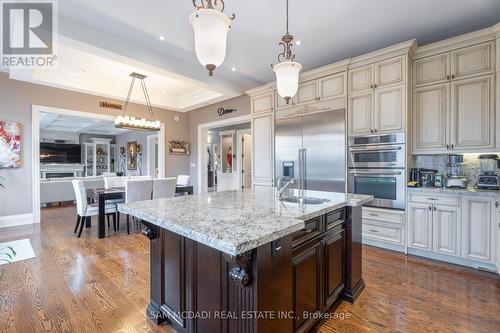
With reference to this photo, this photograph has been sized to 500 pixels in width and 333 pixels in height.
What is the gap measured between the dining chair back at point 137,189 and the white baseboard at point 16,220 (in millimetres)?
2342

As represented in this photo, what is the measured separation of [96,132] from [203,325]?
12315 millimetres

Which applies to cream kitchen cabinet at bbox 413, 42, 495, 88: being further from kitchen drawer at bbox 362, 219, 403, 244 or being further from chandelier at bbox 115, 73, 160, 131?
chandelier at bbox 115, 73, 160, 131

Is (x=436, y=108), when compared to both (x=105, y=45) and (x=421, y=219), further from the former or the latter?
(x=105, y=45)

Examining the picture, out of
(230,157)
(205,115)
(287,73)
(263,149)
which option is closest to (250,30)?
(287,73)

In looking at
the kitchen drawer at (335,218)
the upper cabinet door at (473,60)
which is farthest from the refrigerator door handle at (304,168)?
the upper cabinet door at (473,60)

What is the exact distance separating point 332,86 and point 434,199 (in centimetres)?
212

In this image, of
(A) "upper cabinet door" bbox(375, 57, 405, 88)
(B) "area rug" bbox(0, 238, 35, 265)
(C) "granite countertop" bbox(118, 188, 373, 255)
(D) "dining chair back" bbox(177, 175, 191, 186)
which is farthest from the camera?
(D) "dining chair back" bbox(177, 175, 191, 186)

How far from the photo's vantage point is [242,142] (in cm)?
821

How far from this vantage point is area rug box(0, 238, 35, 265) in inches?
117

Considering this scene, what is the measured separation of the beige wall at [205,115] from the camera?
18.5ft

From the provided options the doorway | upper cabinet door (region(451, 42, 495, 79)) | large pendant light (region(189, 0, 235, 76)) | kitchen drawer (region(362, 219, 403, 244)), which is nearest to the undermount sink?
large pendant light (region(189, 0, 235, 76))

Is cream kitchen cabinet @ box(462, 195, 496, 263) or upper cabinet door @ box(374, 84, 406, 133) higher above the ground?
upper cabinet door @ box(374, 84, 406, 133)

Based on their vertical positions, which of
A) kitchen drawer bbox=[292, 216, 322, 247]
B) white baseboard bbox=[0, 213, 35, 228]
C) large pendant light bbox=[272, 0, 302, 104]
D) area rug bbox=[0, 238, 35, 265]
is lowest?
area rug bbox=[0, 238, 35, 265]

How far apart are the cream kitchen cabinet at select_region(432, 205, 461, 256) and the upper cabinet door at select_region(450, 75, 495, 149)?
0.80m
